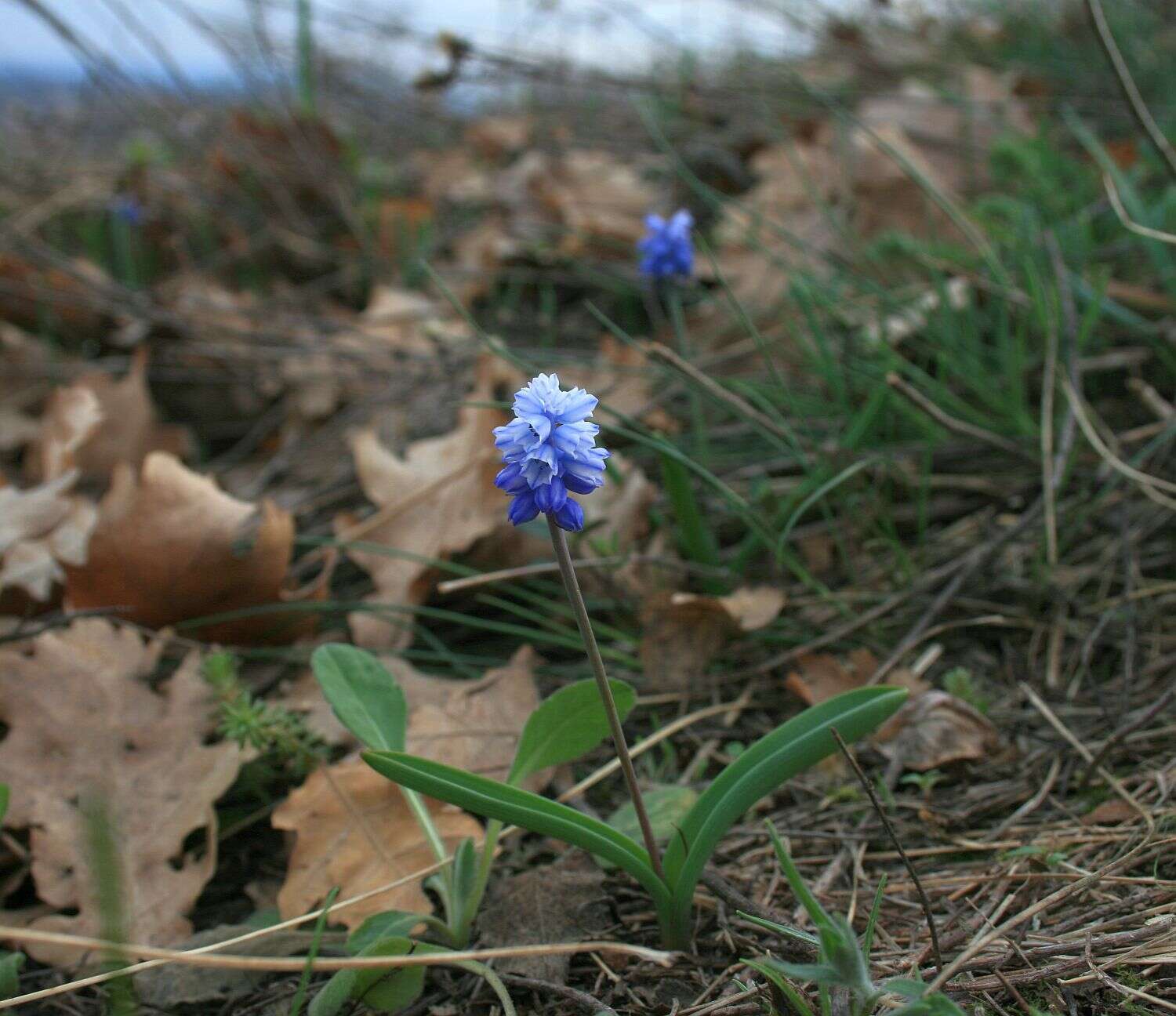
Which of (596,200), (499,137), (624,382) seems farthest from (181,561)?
(499,137)

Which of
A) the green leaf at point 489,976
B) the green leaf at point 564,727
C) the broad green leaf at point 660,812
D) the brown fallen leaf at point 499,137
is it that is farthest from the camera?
the brown fallen leaf at point 499,137

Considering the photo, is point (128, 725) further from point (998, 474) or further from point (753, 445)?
point (998, 474)

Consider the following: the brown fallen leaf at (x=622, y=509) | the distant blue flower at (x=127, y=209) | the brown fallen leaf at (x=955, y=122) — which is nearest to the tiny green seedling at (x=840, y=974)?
the brown fallen leaf at (x=622, y=509)

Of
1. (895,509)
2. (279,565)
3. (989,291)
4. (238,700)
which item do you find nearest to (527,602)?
(279,565)

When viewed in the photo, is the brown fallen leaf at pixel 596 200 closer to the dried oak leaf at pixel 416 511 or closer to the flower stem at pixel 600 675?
the dried oak leaf at pixel 416 511

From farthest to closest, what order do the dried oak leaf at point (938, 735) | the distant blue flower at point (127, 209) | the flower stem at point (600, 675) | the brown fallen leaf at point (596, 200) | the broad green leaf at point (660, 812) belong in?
the distant blue flower at point (127, 209) < the brown fallen leaf at point (596, 200) < the dried oak leaf at point (938, 735) < the broad green leaf at point (660, 812) < the flower stem at point (600, 675)

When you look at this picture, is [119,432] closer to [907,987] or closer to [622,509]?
[622,509]
